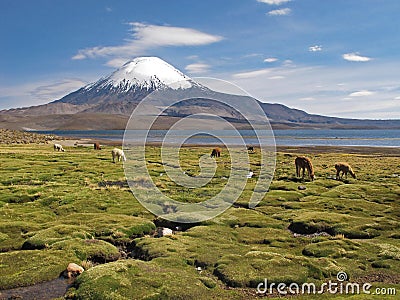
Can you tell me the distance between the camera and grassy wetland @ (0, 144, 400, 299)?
16953mm

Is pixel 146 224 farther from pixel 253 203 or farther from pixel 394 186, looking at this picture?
pixel 394 186

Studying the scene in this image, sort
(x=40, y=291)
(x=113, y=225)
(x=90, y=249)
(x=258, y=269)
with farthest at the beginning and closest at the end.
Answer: (x=113, y=225) < (x=90, y=249) < (x=258, y=269) < (x=40, y=291)

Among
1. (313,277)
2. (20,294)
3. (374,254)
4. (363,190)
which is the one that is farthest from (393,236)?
(20,294)

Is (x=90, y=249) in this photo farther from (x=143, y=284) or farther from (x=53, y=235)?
A: (x=143, y=284)

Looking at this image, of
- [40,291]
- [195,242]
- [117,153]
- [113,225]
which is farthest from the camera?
[117,153]

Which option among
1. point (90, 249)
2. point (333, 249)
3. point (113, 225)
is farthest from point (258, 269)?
point (113, 225)

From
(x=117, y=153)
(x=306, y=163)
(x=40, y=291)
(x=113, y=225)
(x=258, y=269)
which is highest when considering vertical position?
(x=117, y=153)

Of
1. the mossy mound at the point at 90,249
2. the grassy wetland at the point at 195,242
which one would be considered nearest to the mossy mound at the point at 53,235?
the grassy wetland at the point at 195,242

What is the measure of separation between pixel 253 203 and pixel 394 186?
1968 cm

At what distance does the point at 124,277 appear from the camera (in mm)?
16859

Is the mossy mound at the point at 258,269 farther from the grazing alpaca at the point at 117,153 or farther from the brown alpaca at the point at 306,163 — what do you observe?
the grazing alpaca at the point at 117,153

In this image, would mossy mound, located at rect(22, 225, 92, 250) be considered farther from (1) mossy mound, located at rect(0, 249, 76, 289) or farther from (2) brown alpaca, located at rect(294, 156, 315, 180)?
(2) brown alpaca, located at rect(294, 156, 315, 180)

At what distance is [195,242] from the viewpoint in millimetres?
22516

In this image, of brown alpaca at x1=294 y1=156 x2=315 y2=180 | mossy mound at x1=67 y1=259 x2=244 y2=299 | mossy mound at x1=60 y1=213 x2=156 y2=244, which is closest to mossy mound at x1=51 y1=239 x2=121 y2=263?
mossy mound at x1=60 y1=213 x2=156 y2=244
